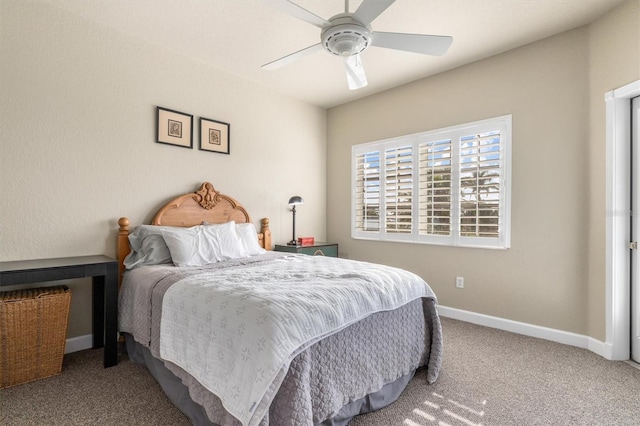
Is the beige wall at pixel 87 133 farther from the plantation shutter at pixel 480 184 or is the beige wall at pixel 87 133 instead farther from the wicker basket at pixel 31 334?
the plantation shutter at pixel 480 184

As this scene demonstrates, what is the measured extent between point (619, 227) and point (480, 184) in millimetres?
1140

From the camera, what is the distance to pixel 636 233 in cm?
256

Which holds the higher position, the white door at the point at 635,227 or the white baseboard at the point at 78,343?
the white door at the point at 635,227

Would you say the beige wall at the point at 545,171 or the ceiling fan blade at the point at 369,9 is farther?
the beige wall at the point at 545,171

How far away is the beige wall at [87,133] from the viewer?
246cm

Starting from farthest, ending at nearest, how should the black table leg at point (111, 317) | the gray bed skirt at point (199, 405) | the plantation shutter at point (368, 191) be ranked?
the plantation shutter at point (368, 191) < the black table leg at point (111, 317) < the gray bed skirt at point (199, 405)

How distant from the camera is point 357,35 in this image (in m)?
1.96

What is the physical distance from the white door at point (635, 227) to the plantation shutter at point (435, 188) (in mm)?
1469

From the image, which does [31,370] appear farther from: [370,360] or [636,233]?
[636,233]

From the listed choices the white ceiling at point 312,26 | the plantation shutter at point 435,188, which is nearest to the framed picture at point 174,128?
the white ceiling at point 312,26

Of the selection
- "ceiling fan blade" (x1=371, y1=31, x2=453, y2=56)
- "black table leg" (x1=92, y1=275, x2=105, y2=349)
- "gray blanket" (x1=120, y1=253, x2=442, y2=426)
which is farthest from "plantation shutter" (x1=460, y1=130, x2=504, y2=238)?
"black table leg" (x1=92, y1=275, x2=105, y2=349)

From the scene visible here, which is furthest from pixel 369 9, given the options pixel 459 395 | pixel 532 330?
pixel 532 330

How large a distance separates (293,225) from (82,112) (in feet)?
8.29

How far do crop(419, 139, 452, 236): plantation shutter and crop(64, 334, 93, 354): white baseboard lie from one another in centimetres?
344
